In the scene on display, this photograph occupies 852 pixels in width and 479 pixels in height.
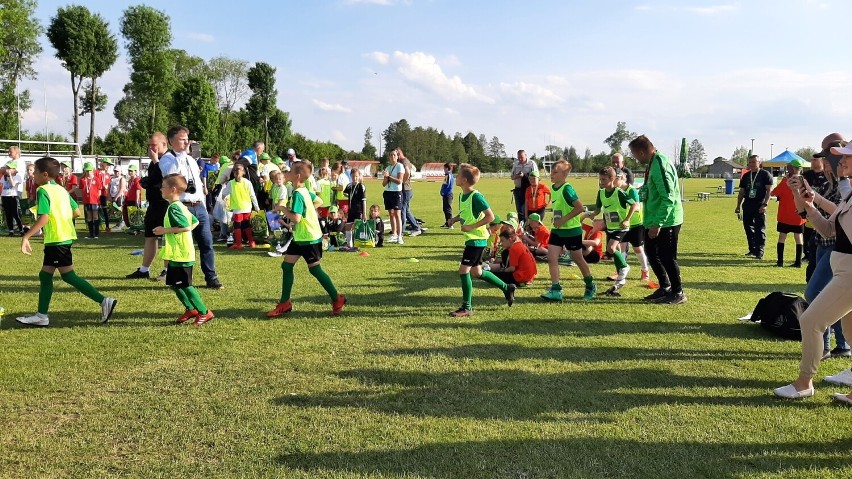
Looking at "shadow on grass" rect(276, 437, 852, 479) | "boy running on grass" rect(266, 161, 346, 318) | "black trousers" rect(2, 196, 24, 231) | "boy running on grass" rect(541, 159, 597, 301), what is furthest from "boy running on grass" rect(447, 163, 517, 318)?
"black trousers" rect(2, 196, 24, 231)

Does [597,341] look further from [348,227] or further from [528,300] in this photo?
[348,227]

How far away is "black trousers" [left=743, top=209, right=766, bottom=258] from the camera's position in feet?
39.6

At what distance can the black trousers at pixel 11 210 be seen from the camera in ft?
48.8

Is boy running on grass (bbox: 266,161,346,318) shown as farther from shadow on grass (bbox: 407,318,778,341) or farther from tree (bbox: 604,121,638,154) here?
tree (bbox: 604,121,638,154)

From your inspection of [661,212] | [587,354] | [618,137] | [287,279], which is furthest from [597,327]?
[618,137]

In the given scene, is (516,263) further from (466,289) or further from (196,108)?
(196,108)

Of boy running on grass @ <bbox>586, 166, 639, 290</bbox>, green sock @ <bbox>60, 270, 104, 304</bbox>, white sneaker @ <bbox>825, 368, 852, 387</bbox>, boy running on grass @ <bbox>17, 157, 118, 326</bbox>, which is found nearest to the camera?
white sneaker @ <bbox>825, 368, 852, 387</bbox>

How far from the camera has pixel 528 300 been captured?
25.6 ft

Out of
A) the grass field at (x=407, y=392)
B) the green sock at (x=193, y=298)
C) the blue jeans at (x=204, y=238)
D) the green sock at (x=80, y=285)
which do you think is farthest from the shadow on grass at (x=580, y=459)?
the blue jeans at (x=204, y=238)

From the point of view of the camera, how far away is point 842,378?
15.5 feet

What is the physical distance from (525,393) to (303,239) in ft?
11.2

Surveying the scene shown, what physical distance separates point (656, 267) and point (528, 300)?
1.77 m

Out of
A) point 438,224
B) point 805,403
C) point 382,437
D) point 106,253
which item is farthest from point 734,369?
point 438,224

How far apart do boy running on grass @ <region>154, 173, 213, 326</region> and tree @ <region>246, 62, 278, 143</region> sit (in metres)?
72.2
